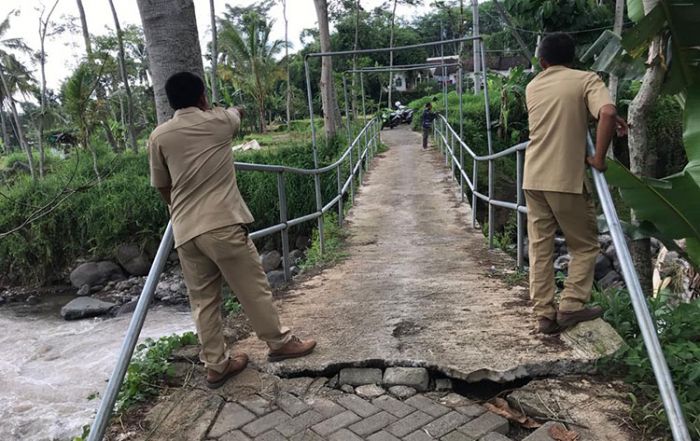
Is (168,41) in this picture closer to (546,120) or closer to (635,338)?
(546,120)

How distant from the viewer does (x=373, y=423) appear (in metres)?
2.22

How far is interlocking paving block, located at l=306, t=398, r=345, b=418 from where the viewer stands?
2.32m

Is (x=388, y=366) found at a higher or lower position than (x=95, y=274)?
higher

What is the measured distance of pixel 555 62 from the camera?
8.96ft

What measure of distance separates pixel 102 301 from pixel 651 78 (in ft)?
33.5

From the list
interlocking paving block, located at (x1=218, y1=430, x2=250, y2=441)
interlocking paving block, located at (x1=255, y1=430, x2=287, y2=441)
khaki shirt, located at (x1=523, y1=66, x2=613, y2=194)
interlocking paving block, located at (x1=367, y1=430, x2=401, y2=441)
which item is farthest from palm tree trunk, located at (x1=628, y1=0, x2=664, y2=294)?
interlocking paving block, located at (x1=218, y1=430, x2=250, y2=441)

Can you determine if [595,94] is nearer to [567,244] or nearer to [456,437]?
[567,244]

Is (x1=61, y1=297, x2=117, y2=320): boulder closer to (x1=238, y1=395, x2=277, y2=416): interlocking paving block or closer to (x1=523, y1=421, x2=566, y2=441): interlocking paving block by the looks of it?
(x1=238, y1=395, x2=277, y2=416): interlocking paving block

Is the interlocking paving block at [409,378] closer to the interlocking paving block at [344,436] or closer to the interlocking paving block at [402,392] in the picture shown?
the interlocking paving block at [402,392]

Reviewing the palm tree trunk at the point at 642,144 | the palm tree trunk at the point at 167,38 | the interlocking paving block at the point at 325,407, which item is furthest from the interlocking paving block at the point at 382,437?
the palm tree trunk at the point at 642,144

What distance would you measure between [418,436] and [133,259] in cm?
1196

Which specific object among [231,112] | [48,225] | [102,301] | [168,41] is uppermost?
[168,41]

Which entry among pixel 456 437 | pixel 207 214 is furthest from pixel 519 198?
pixel 207 214

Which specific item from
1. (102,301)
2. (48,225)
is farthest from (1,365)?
(48,225)
